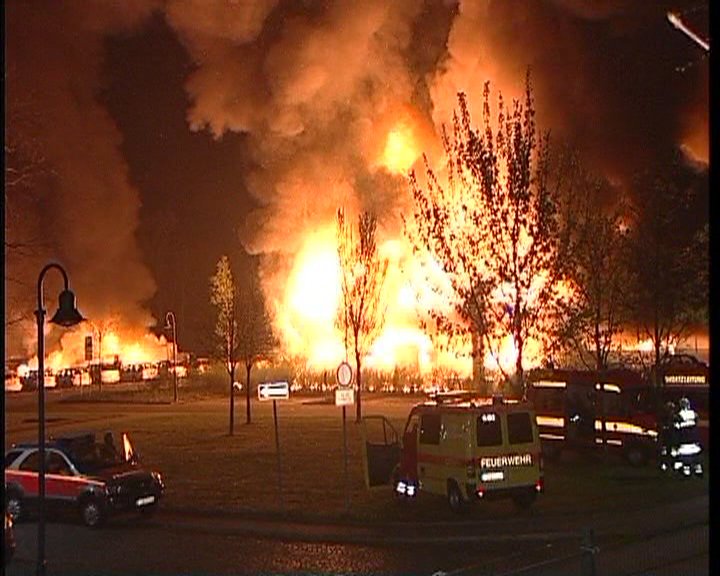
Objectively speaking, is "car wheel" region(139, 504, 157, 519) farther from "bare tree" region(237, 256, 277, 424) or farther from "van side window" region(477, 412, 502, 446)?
"bare tree" region(237, 256, 277, 424)

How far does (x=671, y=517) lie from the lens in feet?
48.6

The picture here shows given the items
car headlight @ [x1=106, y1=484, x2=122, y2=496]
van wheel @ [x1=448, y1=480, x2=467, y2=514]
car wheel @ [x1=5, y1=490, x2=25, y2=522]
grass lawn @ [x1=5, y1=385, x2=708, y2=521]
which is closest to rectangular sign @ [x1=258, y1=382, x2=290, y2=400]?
grass lawn @ [x1=5, y1=385, x2=708, y2=521]

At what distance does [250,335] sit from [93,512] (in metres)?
13.1

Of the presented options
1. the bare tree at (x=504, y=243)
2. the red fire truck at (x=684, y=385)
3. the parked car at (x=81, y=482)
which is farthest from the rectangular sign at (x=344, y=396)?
the bare tree at (x=504, y=243)

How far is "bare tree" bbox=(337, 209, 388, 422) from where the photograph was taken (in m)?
32.7

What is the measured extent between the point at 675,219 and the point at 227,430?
44.1 feet

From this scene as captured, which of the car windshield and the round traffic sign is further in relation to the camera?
the car windshield

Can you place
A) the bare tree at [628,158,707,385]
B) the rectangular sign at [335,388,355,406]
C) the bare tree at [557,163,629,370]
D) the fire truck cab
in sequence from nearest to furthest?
the rectangular sign at [335,388,355,406]
the bare tree at [628,158,707,385]
the fire truck cab
the bare tree at [557,163,629,370]

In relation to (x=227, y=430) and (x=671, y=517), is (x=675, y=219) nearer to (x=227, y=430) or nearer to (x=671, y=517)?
(x=671, y=517)

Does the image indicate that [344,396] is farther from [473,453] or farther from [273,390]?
[473,453]

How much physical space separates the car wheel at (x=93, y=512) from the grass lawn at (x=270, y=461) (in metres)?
1.58

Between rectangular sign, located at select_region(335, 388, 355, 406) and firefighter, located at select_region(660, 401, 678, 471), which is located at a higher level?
rectangular sign, located at select_region(335, 388, 355, 406)

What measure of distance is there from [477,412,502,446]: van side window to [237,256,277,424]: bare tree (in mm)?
13347

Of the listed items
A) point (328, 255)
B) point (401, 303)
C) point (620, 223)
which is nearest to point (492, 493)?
point (620, 223)
